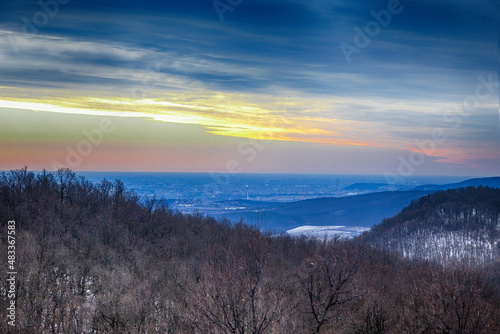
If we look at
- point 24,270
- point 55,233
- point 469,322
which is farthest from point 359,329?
point 55,233

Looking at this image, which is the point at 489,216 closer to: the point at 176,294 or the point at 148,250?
the point at 148,250

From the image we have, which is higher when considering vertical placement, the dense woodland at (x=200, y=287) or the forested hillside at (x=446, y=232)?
the dense woodland at (x=200, y=287)

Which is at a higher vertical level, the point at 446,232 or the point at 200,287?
the point at 200,287

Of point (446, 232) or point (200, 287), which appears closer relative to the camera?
point (200, 287)

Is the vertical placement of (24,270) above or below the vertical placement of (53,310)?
above

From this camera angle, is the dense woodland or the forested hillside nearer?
the dense woodland

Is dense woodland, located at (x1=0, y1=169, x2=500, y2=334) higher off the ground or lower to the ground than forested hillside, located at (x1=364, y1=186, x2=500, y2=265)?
higher

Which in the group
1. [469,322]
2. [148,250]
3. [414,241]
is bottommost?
[414,241]

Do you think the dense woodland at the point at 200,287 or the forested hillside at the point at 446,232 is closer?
the dense woodland at the point at 200,287
